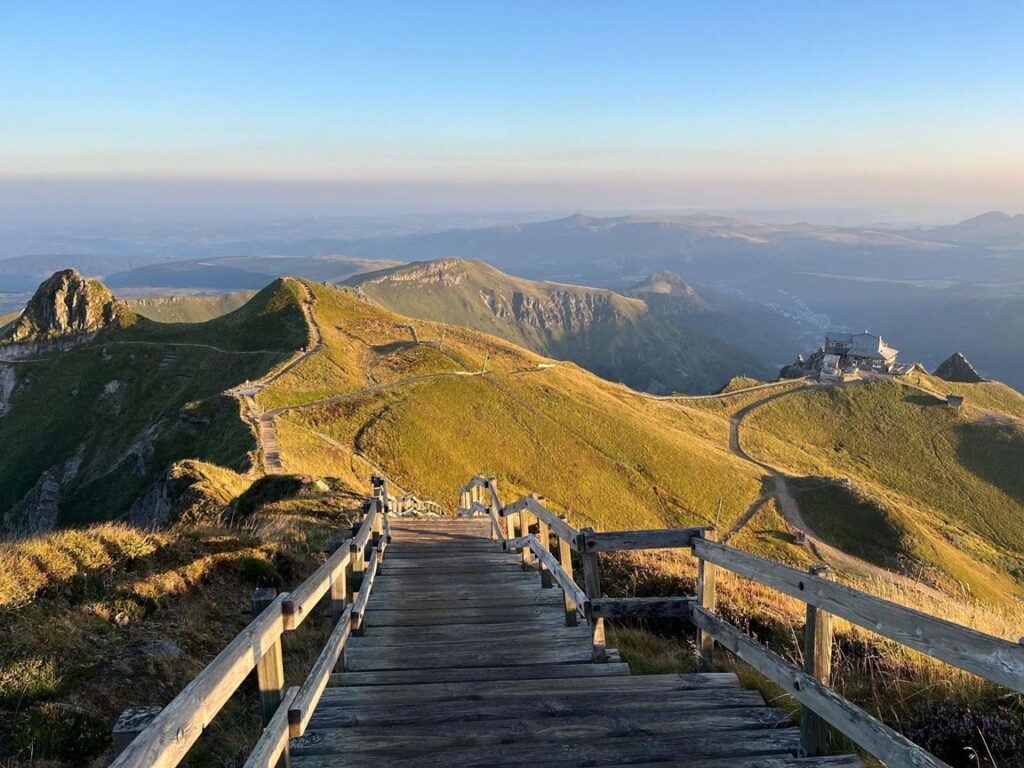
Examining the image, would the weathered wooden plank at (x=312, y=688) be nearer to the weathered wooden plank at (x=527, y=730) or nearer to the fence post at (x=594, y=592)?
the weathered wooden plank at (x=527, y=730)

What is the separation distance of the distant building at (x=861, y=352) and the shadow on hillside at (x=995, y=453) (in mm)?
26350

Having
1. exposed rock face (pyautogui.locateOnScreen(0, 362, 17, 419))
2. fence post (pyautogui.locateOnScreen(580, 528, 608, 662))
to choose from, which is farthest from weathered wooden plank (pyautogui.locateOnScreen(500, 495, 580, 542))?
exposed rock face (pyautogui.locateOnScreen(0, 362, 17, 419))

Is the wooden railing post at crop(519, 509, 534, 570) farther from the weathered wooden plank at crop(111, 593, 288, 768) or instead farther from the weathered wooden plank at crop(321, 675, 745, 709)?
the weathered wooden plank at crop(111, 593, 288, 768)

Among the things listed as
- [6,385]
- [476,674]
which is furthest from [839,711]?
[6,385]

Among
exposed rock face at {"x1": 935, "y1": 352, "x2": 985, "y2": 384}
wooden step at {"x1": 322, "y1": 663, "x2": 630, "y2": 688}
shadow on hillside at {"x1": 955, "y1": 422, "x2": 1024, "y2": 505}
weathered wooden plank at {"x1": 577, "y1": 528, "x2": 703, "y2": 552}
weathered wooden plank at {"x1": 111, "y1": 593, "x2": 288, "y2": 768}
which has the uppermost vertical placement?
weathered wooden plank at {"x1": 111, "y1": 593, "x2": 288, "y2": 768}

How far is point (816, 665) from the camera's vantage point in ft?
15.9

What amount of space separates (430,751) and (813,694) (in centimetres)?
277

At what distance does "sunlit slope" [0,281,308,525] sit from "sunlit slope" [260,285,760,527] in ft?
16.8

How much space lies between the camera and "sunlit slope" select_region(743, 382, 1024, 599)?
59.3m

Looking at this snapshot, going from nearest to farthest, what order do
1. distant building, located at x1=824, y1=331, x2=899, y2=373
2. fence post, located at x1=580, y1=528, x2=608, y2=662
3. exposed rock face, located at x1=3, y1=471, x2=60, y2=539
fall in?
fence post, located at x1=580, y1=528, x2=608, y2=662, exposed rock face, located at x1=3, y1=471, x2=60, y2=539, distant building, located at x1=824, y1=331, x2=899, y2=373

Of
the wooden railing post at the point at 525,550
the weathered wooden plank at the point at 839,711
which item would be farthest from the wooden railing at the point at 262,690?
the wooden railing post at the point at 525,550

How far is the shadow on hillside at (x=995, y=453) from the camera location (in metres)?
81.4

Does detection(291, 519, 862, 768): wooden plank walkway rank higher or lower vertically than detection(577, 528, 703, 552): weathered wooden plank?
lower

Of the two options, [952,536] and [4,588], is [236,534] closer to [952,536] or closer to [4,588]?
[4,588]
